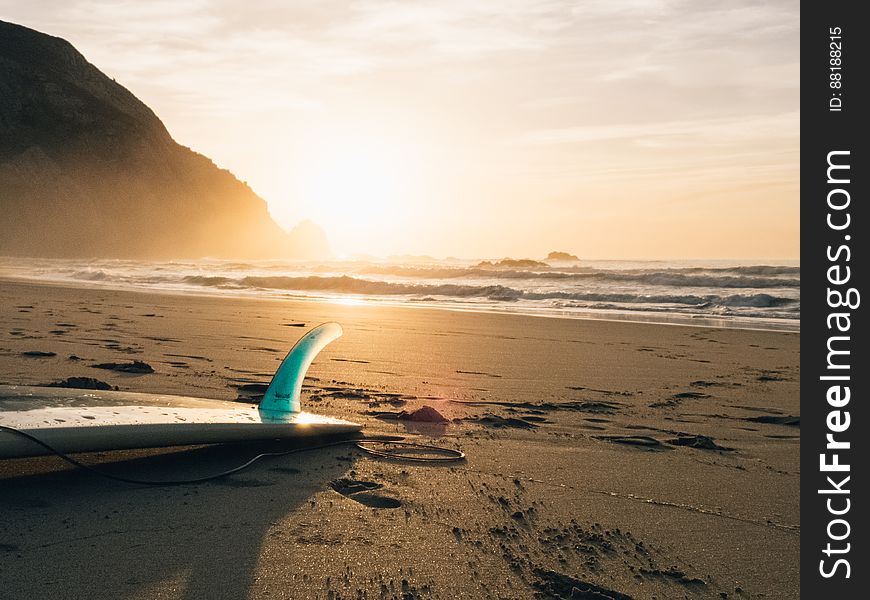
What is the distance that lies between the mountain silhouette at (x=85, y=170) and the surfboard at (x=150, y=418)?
2843 inches

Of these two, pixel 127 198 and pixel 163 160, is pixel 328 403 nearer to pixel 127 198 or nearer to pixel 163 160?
pixel 127 198

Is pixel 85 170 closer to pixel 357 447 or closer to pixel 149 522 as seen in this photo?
pixel 357 447

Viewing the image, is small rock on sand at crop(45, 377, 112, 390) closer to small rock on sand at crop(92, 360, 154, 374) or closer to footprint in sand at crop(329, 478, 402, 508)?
small rock on sand at crop(92, 360, 154, 374)

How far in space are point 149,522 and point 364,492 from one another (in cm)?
68

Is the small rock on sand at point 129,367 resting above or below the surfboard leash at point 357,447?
above

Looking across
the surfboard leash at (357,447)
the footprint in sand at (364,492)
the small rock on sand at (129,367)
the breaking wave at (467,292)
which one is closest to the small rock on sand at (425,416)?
the surfboard leash at (357,447)

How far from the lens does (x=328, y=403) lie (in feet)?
13.0

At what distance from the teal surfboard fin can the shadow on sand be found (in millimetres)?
268

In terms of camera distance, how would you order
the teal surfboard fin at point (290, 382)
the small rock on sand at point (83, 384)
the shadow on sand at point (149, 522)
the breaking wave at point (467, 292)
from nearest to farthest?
the shadow on sand at point (149, 522), the teal surfboard fin at point (290, 382), the small rock on sand at point (83, 384), the breaking wave at point (467, 292)

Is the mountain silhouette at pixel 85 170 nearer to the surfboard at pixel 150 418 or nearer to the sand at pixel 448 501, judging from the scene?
the sand at pixel 448 501

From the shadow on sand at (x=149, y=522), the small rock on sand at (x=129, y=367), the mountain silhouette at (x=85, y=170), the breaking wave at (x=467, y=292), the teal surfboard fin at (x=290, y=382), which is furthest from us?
the mountain silhouette at (x=85, y=170)

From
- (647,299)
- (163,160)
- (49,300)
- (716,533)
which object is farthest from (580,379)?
(163,160)

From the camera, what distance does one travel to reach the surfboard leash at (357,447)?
2.36 metres

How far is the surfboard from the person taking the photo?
2.41 metres
